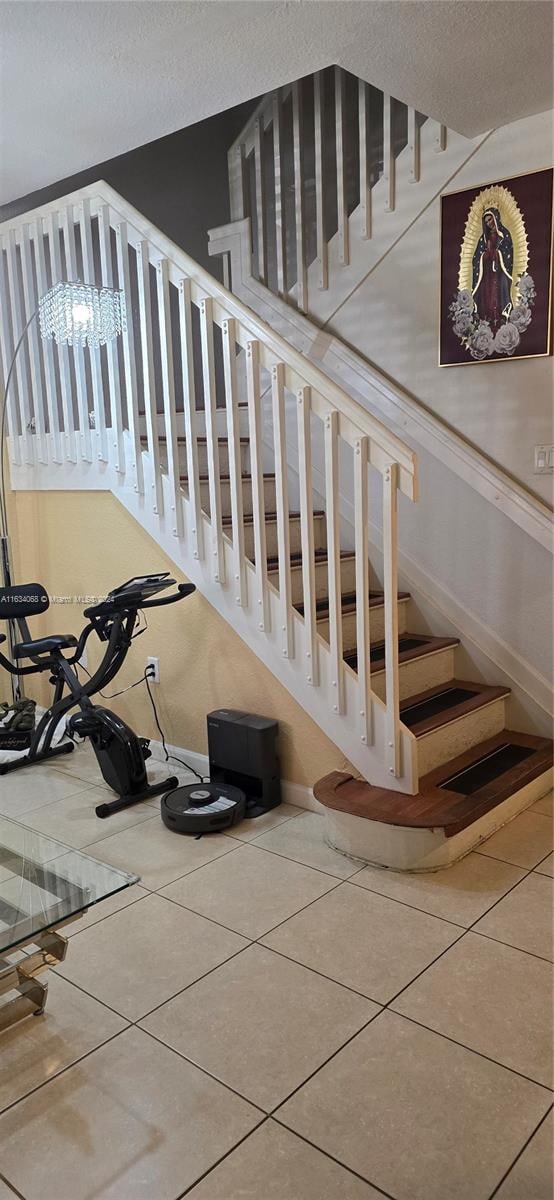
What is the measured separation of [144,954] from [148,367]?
2304 millimetres

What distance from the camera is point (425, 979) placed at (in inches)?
89.0

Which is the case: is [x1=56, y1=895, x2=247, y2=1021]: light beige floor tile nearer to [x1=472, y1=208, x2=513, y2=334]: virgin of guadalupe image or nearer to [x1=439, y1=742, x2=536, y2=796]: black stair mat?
[x1=439, y1=742, x2=536, y2=796]: black stair mat

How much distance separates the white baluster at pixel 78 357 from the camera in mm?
3906

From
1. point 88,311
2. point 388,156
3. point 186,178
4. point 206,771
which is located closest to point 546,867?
point 206,771

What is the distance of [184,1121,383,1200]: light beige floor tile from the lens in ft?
5.32

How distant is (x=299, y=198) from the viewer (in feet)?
13.9

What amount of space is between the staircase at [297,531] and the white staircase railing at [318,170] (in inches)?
30.4

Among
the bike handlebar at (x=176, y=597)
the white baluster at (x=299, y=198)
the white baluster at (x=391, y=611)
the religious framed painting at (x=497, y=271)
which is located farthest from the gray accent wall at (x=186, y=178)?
the white baluster at (x=391, y=611)

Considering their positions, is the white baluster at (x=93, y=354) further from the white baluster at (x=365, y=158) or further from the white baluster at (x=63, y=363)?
the white baluster at (x=365, y=158)

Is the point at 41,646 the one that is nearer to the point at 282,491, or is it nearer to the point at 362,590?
the point at 282,491

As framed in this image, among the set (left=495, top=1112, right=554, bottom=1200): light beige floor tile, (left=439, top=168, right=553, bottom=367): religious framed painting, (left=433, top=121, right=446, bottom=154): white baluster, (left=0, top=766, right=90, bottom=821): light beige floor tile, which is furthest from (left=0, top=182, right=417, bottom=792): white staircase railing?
(left=495, top=1112, right=554, bottom=1200): light beige floor tile

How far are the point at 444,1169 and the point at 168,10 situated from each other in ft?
10.5

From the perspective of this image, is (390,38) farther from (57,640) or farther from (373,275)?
(57,640)

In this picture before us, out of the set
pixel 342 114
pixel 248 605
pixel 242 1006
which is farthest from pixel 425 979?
pixel 342 114
